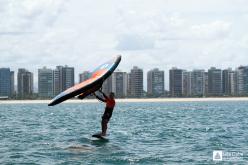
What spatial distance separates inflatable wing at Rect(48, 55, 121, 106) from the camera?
29.9 metres

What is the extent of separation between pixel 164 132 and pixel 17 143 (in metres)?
10.3

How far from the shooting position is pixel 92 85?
1182 inches

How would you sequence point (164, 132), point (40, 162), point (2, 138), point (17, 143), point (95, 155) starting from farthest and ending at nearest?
point (164, 132), point (2, 138), point (17, 143), point (95, 155), point (40, 162)

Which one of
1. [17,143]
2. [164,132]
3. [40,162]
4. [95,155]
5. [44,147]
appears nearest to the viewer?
[40,162]

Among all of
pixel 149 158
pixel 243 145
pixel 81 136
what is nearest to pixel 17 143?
pixel 81 136

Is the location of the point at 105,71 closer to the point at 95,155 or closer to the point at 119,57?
the point at 119,57

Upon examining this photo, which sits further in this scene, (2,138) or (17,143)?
(2,138)

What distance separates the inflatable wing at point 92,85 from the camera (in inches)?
1177

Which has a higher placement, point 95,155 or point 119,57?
point 119,57

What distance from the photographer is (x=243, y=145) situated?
29.3 metres

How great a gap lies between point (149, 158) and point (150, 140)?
7087 mm

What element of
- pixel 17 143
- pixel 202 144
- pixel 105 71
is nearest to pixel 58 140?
pixel 17 143

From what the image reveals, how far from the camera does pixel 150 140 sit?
3186 centimetres

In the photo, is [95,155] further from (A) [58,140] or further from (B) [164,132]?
(B) [164,132]
